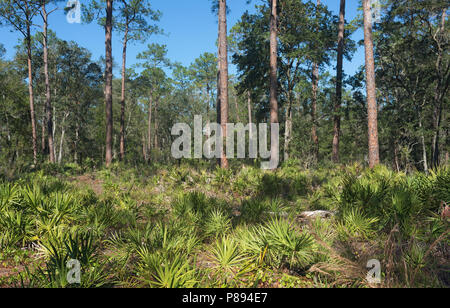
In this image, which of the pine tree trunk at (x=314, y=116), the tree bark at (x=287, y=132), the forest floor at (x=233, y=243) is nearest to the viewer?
the forest floor at (x=233, y=243)

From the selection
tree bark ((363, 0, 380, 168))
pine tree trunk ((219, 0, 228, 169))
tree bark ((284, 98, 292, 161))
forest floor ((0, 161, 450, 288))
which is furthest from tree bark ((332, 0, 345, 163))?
forest floor ((0, 161, 450, 288))

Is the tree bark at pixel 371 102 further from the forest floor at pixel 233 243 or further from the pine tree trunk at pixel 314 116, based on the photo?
the forest floor at pixel 233 243

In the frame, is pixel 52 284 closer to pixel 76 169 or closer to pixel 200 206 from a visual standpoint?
pixel 200 206

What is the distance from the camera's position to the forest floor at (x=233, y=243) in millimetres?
3068

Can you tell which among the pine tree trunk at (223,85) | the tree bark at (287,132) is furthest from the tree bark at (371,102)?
the pine tree trunk at (223,85)

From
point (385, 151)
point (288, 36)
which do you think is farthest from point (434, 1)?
point (385, 151)

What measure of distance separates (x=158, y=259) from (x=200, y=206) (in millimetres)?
3692

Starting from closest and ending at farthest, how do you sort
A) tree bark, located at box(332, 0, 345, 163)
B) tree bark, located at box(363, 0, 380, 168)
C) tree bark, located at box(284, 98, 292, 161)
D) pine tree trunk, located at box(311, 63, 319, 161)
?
tree bark, located at box(363, 0, 380, 168) < tree bark, located at box(332, 0, 345, 163) < pine tree trunk, located at box(311, 63, 319, 161) < tree bark, located at box(284, 98, 292, 161)

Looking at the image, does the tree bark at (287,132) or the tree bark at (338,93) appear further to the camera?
the tree bark at (287,132)

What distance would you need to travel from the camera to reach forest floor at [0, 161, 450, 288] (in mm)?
3068

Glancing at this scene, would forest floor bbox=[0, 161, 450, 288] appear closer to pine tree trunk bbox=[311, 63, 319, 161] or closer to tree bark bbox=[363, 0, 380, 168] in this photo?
tree bark bbox=[363, 0, 380, 168]

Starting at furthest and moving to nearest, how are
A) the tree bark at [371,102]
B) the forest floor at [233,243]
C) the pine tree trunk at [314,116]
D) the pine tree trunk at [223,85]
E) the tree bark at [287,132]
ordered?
the tree bark at [287,132], the pine tree trunk at [314,116], the pine tree trunk at [223,85], the tree bark at [371,102], the forest floor at [233,243]

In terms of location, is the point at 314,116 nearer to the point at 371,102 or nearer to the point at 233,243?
the point at 371,102

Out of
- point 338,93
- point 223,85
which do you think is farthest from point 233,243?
point 338,93
